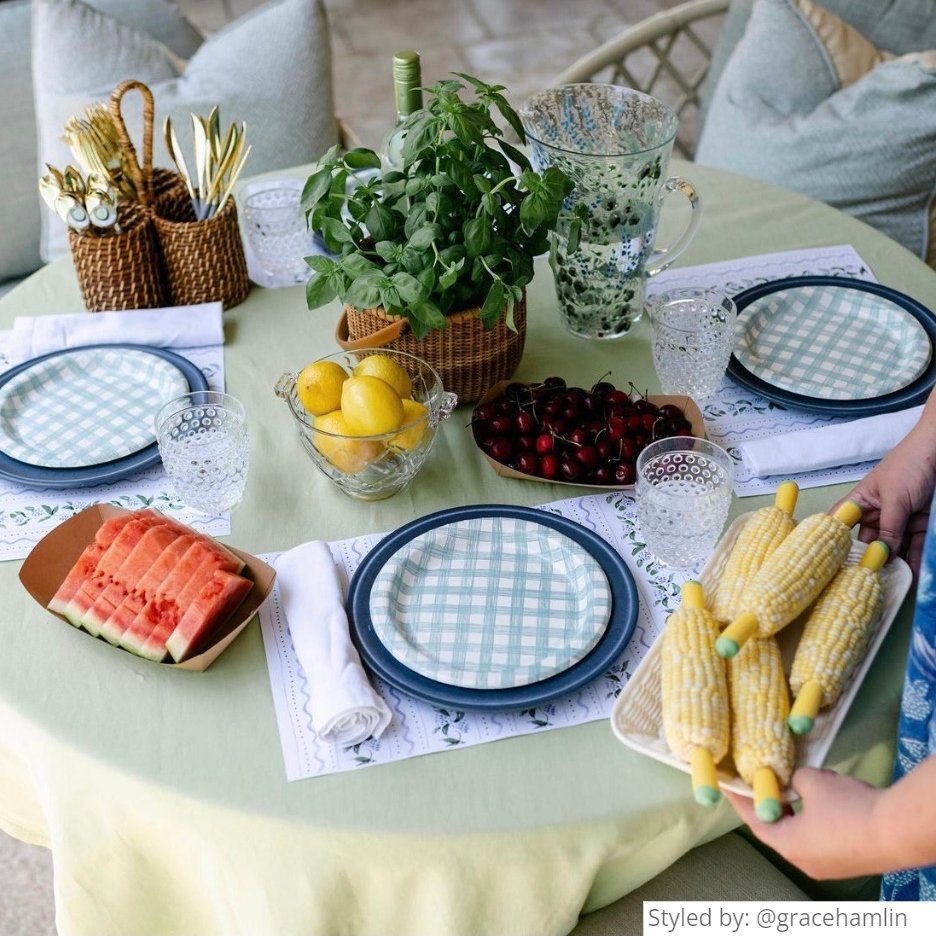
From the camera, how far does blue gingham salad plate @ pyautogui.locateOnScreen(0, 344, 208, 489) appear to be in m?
1.28

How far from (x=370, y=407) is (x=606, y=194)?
17.5 inches

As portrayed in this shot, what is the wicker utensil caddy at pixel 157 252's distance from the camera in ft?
4.80

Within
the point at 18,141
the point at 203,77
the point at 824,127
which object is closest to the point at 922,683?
the point at 824,127

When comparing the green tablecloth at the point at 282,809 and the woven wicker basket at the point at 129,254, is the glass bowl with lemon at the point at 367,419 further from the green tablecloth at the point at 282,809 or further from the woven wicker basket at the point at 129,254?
the woven wicker basket at the point at 129,254

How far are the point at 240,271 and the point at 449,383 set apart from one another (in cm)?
41

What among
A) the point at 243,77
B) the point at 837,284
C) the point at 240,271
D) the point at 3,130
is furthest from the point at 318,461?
the point at 3,130

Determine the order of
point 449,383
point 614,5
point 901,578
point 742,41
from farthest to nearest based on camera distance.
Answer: point 614,5 → point 742,41 → point 449,383 → point 901,578

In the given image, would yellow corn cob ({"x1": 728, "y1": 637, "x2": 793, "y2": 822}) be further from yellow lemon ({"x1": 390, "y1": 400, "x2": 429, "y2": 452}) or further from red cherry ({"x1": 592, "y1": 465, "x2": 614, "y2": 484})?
yellow lemon ({"x1": 390, "y1": 400, "x2": 429, "y2": 452})

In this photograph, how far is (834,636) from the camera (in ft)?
3.14

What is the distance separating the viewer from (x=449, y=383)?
1350 mm

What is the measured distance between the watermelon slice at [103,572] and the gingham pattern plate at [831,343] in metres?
0.80

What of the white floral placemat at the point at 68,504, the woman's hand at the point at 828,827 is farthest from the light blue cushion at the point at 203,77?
the woman's hand at the point at 828,827

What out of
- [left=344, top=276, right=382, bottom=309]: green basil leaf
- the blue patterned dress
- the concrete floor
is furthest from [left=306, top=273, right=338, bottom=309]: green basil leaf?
the concrete floor

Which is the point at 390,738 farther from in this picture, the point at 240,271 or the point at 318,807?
the point at 240,271
